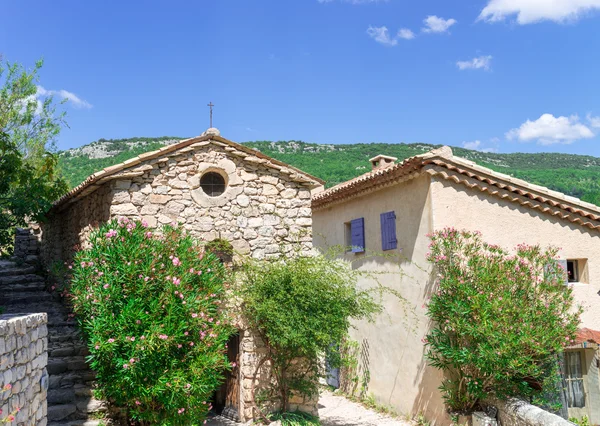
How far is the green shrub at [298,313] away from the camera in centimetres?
924

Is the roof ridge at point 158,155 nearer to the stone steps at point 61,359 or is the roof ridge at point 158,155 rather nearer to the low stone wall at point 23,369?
the stone steps at point 61,359

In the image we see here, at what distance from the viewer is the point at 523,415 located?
27.3ft

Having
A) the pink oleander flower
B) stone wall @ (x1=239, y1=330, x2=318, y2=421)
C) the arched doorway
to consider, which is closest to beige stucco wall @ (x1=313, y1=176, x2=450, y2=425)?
stone wall @ (x1=239, y1=330, x2=318, y2=421)

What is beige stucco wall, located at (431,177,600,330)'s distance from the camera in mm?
10266

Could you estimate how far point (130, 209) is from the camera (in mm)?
9367

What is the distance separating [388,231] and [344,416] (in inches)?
165

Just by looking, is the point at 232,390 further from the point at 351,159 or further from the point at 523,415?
the point at 351,159

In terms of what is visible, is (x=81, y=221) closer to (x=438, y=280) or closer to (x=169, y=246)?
(x=169, y=246)

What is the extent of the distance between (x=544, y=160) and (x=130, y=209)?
4559 cm

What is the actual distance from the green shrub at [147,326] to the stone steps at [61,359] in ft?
2.35

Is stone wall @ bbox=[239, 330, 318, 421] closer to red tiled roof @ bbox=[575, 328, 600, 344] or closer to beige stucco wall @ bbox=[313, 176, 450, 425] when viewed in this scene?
beige stucco wall @ bbox=[313, 176, 450, 425]

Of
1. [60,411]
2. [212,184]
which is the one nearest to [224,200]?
[212,184]

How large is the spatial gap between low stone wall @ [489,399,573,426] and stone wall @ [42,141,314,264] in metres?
4.41

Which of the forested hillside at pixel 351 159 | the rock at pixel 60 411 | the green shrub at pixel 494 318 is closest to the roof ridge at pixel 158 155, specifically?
the green shrub at pixel 494 318
